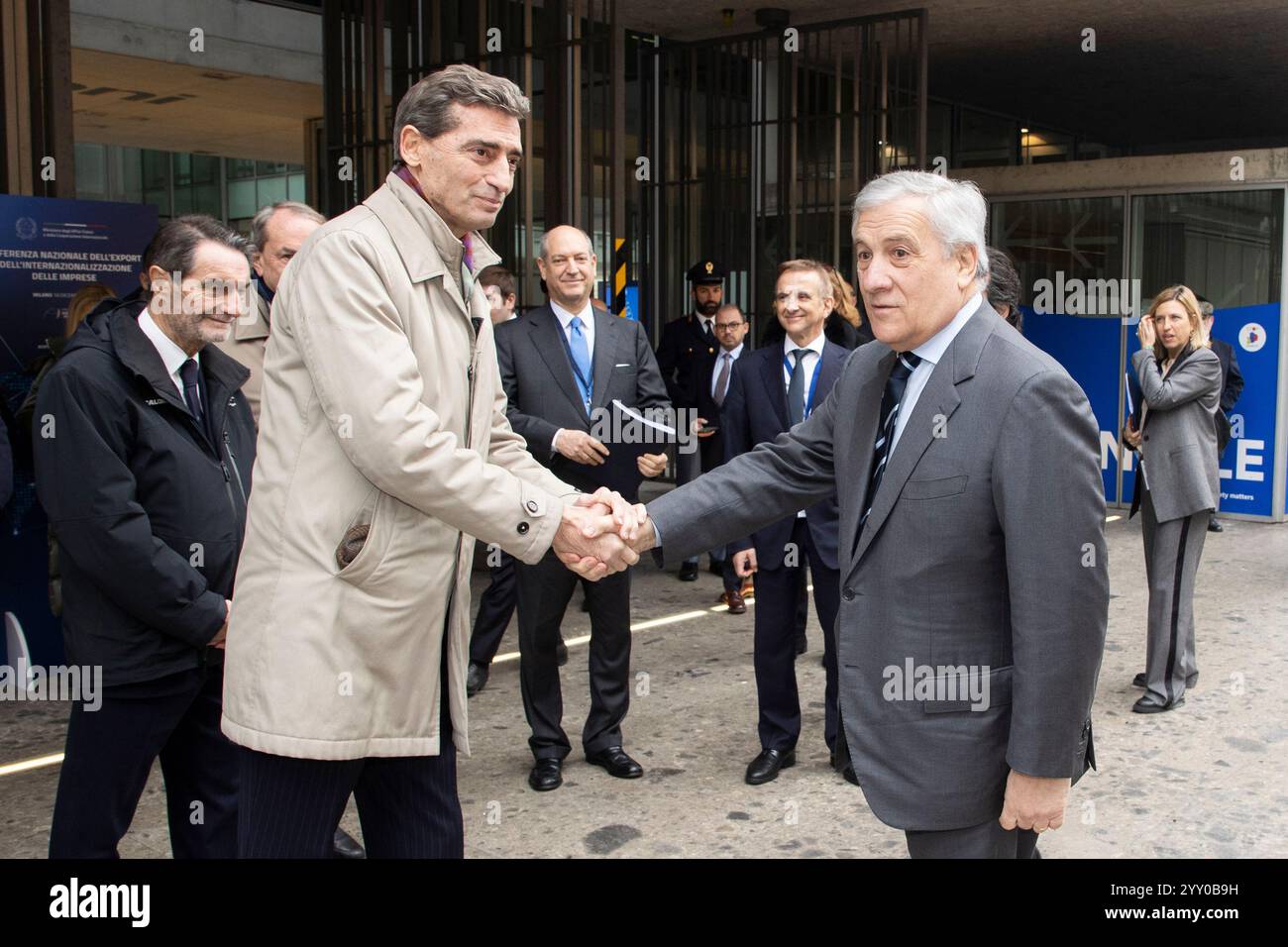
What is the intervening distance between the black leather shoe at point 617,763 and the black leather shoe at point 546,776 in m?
0.20

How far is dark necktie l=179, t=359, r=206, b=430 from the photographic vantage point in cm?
301

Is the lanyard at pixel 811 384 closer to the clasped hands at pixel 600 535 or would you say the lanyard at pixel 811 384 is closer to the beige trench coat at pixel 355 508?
the clasped hands at pixel 600 535

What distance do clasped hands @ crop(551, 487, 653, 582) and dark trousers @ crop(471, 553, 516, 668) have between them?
288 cm

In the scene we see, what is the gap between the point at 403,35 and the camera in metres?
8.33

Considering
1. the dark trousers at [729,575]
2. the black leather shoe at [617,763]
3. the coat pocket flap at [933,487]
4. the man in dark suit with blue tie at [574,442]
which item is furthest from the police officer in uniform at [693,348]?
the coat pocket flap at [933,487]

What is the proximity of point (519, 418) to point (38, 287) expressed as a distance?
2348 mm

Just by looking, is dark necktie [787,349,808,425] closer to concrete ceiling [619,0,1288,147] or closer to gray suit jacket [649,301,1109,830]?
gray suit jacket [649,301,1109,830]

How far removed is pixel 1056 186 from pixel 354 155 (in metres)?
6.78

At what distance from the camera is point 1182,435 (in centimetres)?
566

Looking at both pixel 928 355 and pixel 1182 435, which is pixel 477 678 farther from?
pixel 928 355

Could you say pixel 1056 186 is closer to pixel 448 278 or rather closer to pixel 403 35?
pixel 403 35

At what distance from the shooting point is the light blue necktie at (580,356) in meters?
4.93

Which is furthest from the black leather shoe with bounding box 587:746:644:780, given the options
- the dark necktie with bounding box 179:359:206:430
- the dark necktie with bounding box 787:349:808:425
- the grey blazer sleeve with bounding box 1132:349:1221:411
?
the grey blazer sleeve with bounding box 1132:349:1221:411
